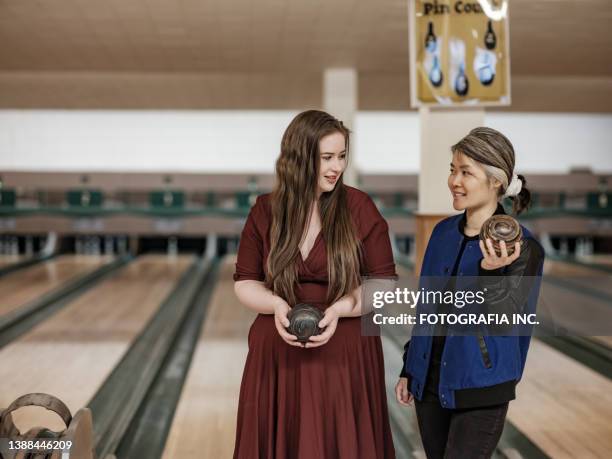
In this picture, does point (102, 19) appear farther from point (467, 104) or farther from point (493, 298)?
point (493, 298)

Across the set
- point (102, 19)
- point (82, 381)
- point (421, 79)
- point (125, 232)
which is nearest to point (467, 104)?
point (421, 79)

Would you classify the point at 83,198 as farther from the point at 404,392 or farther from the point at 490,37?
the point at 404,392

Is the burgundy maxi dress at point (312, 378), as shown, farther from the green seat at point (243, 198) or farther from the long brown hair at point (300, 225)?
the green seat at point (243, 198)

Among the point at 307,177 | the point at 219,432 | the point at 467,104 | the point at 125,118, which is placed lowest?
the point at 219,432

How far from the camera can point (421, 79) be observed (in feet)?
10.4

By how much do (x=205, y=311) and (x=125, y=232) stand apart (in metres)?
4.80

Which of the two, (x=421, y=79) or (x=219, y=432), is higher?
(x=421, y=79)

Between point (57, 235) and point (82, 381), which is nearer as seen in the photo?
point (82, 381)

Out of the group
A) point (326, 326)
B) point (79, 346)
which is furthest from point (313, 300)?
point (79, 346)

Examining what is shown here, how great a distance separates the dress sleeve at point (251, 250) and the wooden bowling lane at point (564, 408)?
182cm

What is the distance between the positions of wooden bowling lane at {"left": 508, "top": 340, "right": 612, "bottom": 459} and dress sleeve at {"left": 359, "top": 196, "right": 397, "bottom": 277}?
1.67 meters

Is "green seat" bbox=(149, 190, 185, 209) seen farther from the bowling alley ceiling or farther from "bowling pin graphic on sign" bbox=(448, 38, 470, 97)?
"bowling pin graphic on sign" bbox=(448, 38, 470, 97)

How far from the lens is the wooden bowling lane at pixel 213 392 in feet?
9.96

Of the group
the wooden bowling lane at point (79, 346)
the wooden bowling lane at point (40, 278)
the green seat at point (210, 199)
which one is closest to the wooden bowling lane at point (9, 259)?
the wooden bowling lane at point (40, 278)
